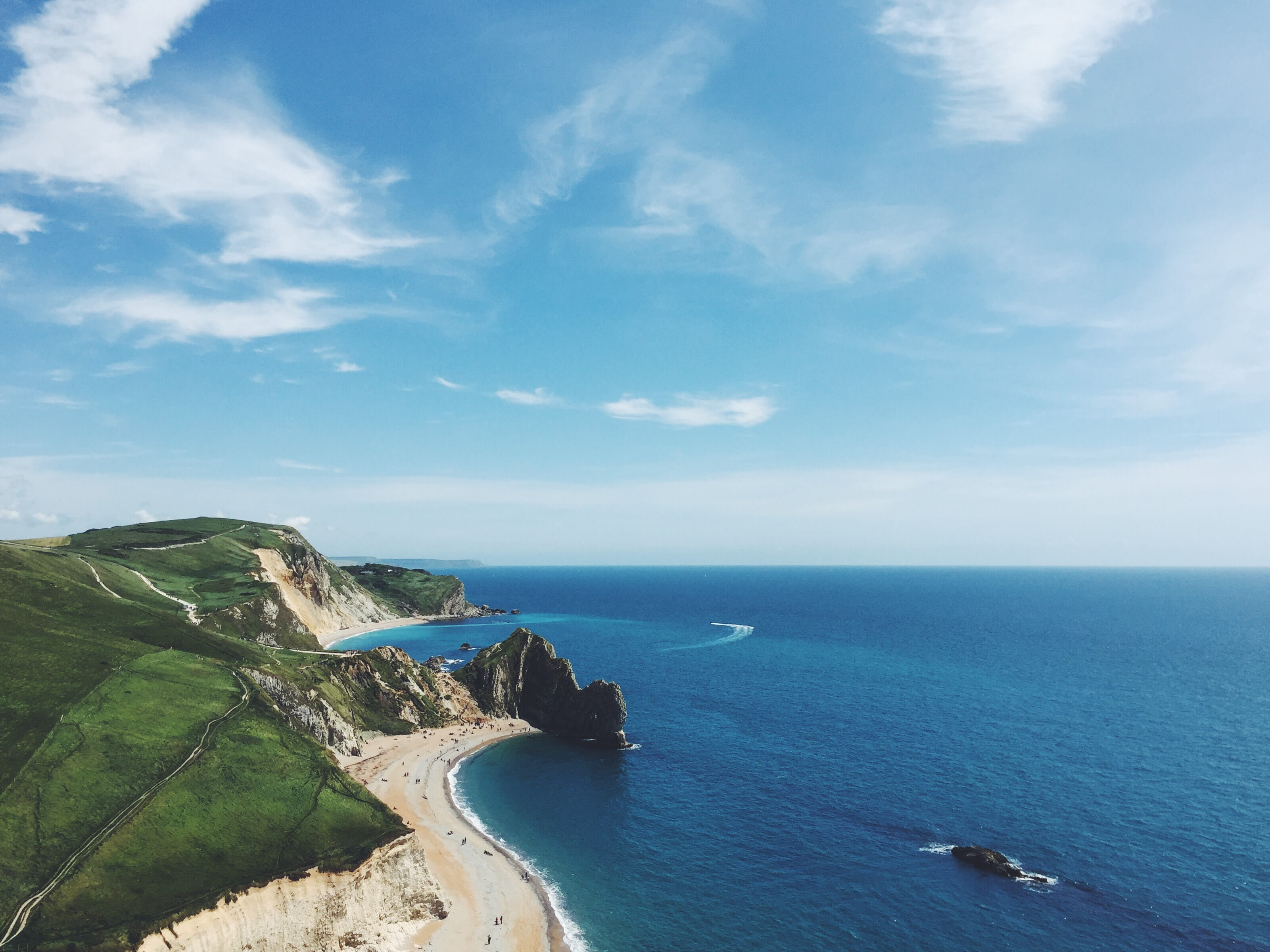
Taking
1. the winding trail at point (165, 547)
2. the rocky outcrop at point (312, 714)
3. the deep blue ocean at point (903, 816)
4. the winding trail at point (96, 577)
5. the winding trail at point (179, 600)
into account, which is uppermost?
the winding trail at point (165, 547)

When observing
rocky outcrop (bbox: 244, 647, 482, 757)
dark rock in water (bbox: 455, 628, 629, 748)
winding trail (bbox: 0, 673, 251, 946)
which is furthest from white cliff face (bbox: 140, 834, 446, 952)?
dark rock in water (bbox: 455, 628, 629, 748)

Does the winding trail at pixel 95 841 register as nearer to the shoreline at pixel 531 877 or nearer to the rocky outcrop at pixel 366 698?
the rocky outcrop at pixel 366 698

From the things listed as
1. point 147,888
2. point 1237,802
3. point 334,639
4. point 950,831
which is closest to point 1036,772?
point 1237,802

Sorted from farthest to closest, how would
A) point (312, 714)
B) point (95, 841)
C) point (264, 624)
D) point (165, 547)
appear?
point (165, 547), point (264, 624), point (312, 714), point (95, 841)

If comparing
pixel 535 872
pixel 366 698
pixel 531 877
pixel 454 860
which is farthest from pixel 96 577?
pixel 531 877

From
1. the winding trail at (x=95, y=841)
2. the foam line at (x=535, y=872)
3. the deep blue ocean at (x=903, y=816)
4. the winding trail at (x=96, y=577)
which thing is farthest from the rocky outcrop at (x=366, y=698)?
the winding trail at (x=96, y=577)

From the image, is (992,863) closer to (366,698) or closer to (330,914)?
(330,914)

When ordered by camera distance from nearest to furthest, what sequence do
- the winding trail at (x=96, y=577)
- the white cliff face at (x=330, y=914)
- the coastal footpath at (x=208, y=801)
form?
the white cliff face at (x=330, y=914) < the coastal footpath at (x=208, y=801) < the winding trail at (x=96, y=577)
